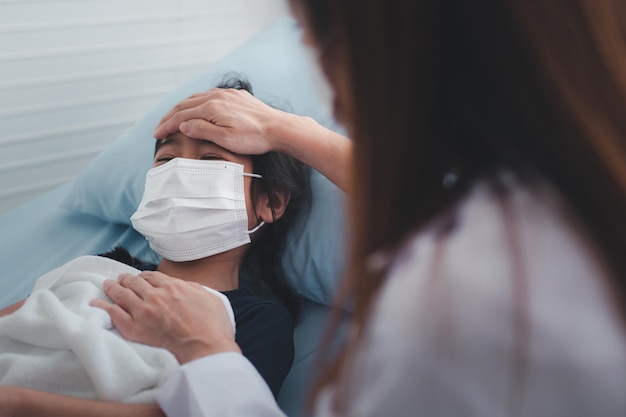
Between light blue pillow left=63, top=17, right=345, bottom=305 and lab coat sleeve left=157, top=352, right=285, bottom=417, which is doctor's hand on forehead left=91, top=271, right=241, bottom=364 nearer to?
lab coat sleeve left=157, top=352, right=285, bottom=417

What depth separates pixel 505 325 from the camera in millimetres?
608

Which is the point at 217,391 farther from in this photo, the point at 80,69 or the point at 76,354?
the point at 80,69

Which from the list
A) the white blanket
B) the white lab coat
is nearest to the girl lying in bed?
the white blanket

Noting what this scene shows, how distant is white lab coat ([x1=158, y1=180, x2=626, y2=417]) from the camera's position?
0.61m

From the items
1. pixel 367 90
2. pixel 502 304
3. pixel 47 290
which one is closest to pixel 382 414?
pixel 502 304

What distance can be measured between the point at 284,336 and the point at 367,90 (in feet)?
2.75

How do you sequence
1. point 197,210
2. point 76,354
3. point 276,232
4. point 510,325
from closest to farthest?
1. point 510,325
2. point 76,354
3. point 197,210
4. point 276,232

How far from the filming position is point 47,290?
4.53 feet

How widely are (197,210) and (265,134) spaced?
213 millimetres

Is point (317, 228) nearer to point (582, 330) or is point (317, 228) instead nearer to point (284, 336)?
point (284, 336)

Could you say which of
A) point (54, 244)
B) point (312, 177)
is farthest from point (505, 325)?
point (54, 244)

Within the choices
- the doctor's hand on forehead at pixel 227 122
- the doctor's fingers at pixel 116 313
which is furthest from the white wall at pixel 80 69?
the doctor's fingers at pixel 116 313

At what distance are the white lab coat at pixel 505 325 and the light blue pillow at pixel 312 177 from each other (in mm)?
972

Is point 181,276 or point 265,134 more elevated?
point 265,134
